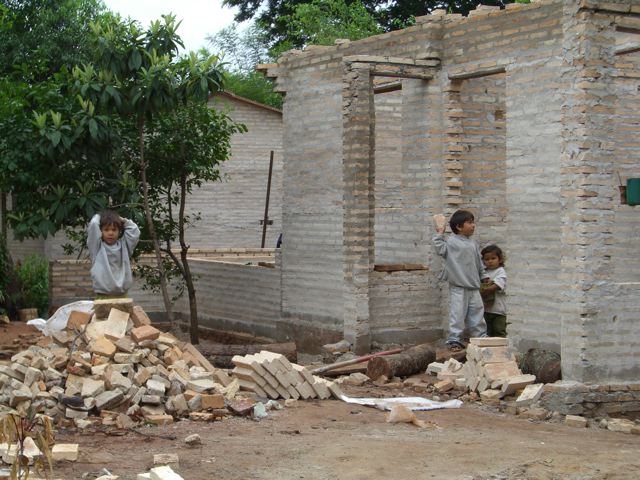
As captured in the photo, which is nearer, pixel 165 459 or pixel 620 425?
pixel 165 459

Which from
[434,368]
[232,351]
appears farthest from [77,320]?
[434,368]

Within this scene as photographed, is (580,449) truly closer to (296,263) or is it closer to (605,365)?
(605,365)

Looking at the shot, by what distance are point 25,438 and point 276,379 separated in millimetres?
2830

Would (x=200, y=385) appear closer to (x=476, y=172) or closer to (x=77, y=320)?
(x=77, y=320)

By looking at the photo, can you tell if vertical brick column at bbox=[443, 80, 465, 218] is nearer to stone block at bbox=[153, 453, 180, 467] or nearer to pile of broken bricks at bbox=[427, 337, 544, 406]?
pile of broken bricks at bbox=[427, 337, 544, 406]

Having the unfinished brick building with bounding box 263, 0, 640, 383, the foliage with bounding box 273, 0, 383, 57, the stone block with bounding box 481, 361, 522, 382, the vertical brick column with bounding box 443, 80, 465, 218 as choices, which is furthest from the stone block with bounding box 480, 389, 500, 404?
the foliage with bounding box 273, 0, 383, 57

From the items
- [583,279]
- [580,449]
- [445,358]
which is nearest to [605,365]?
[583,279]

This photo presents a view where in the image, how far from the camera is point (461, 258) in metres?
12.2

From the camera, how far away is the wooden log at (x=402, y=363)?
11.4 meters

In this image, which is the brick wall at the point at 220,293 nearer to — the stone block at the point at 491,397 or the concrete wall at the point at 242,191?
the stone block at the point at 491,397

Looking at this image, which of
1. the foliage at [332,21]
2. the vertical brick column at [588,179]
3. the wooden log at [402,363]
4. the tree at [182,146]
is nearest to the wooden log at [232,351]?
the wooden log at [402,363]

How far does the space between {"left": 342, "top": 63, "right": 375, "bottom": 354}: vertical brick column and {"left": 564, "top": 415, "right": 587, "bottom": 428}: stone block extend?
399 centimetres

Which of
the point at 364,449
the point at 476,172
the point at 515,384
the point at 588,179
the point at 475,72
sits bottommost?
the point at 364,449

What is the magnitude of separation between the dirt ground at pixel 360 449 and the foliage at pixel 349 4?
22.3m
